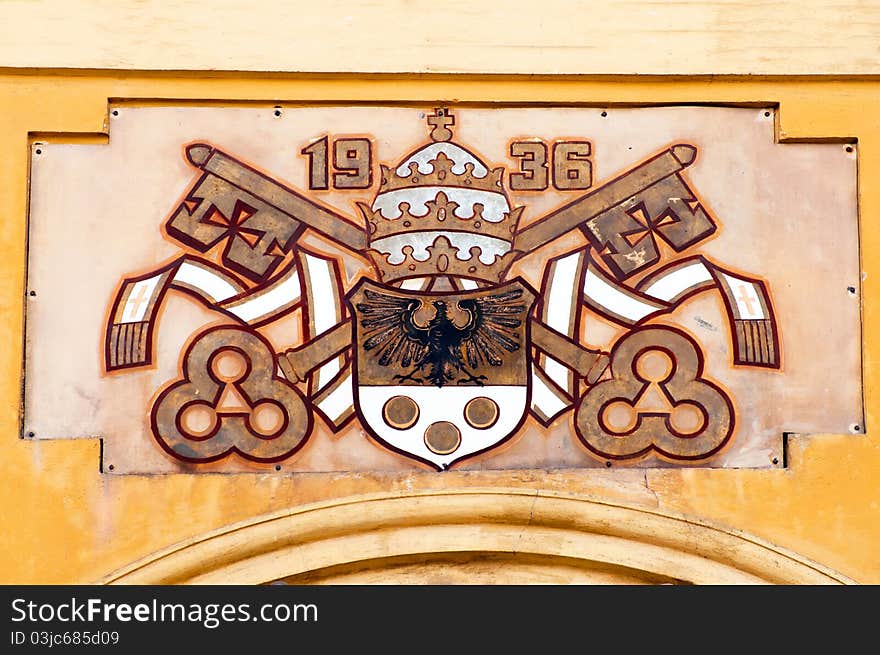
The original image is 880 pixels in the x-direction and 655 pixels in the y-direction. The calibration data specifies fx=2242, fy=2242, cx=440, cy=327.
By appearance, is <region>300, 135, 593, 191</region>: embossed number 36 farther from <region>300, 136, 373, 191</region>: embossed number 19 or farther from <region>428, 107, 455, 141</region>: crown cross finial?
<region>428, 107, 455, 141</region>: crown cross finial

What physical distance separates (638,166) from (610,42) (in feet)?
1.27

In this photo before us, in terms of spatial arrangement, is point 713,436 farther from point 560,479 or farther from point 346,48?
point 346,48

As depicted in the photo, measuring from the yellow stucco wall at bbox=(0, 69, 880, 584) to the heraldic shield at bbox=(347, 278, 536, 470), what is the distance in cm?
13

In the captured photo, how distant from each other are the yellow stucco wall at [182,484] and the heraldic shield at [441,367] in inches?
5.1

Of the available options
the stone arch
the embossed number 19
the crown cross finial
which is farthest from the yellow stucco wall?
the crown cross finial

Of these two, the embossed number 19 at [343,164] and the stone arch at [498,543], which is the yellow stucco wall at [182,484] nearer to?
the stone arch at [498,543]

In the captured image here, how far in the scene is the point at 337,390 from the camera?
645cm

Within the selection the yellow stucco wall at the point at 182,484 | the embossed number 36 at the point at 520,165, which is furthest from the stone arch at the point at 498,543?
the embossed number 36 at the point at 520,165

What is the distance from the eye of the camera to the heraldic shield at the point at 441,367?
643cm

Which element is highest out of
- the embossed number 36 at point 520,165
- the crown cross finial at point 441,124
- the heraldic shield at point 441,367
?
the crown cross finial at point 441,124

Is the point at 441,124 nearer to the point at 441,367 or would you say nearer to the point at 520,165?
the point at 520,165

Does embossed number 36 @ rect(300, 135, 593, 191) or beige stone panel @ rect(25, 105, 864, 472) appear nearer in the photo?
beige stone panel @ rect(25, 105, 864, 472)

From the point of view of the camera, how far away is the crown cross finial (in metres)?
6.66
